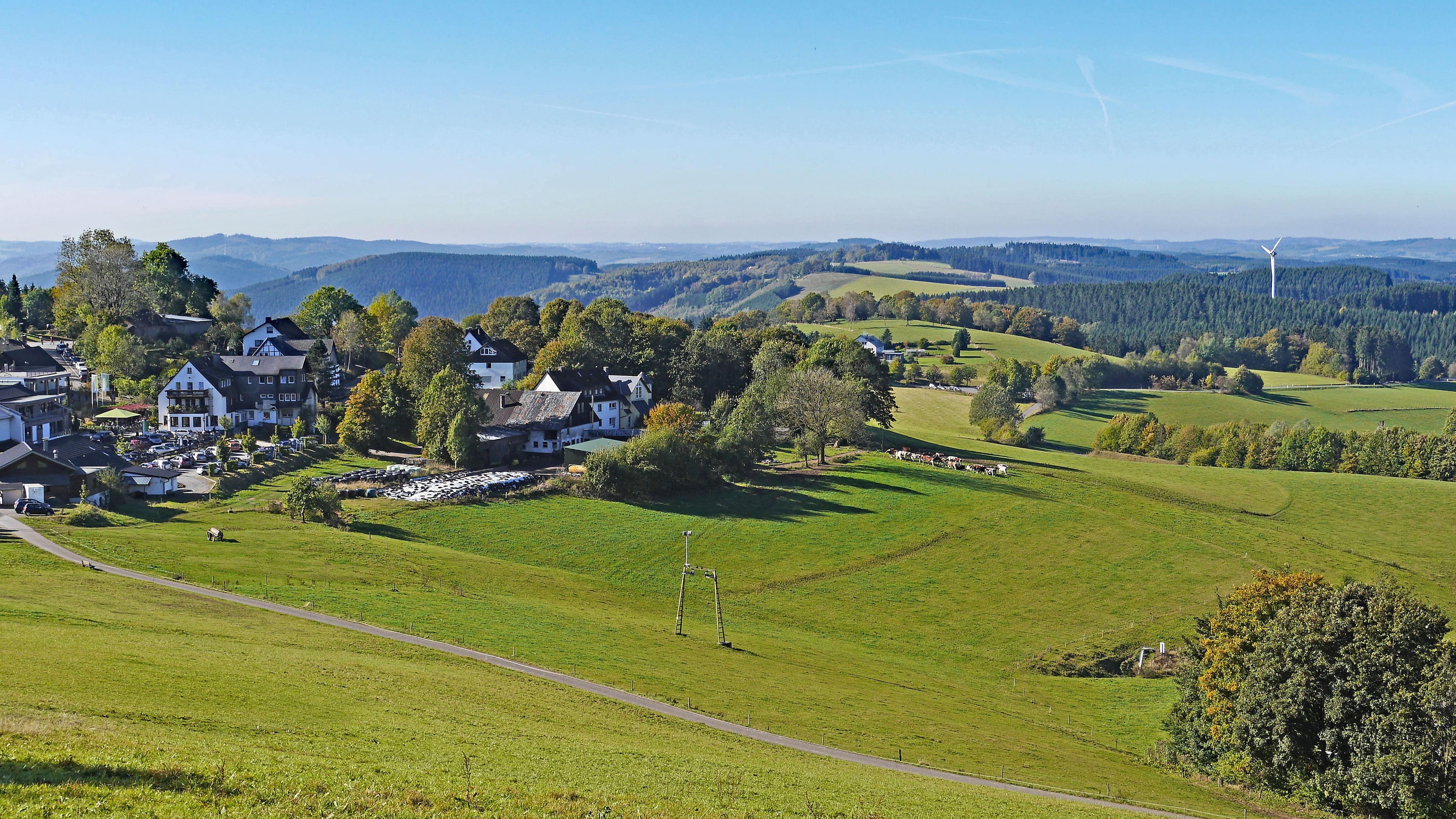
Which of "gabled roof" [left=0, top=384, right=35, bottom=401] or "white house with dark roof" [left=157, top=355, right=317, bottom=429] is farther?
"white house with dark roof" [left=157, top=355, right=317, bottom=429]

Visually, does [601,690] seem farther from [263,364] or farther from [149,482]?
[263,364]

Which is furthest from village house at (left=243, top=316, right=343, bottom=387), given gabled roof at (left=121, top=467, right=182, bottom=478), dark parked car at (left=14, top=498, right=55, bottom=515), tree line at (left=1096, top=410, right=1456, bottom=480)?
tree line at (left=1096, top=410, right=1456, bottom=480)

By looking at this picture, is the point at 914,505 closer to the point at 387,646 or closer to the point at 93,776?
the point at 387,646

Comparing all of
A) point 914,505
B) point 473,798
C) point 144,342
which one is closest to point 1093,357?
point 914,505

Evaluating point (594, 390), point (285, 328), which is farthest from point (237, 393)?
point (594, 390)

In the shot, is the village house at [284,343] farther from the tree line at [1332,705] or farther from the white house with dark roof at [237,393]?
the tree line at [1332,705]

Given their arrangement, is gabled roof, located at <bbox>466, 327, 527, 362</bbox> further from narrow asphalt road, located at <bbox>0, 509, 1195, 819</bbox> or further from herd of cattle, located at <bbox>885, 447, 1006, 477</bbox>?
narrow asphalt road, located at <bbox>0, 509, 1195, 819</bbox>
